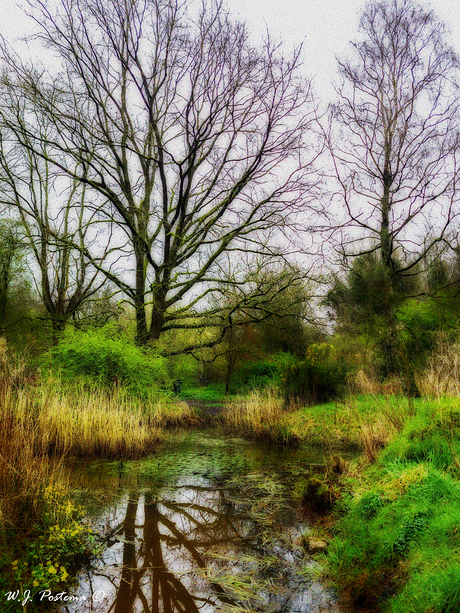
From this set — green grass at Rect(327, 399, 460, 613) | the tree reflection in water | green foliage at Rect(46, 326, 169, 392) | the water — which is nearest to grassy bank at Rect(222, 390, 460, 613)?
green grass at Rect(327, 399, 460, 613)

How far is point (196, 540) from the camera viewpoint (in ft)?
14.5

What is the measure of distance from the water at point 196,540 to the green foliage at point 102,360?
312 centimetres

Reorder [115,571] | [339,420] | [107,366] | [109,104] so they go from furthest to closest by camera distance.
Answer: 1. [109,104]
2. [107,366]
3. [339,420]
4. [115,571]

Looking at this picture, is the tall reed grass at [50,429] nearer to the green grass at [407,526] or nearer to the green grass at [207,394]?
the green grass at [407,526]

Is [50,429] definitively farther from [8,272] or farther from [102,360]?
[8,272]

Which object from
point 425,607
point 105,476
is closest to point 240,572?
point 425,607

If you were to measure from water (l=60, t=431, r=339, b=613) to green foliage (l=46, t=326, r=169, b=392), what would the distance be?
3.12m

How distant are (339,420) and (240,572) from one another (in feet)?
20.2

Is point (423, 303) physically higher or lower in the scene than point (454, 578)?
higher

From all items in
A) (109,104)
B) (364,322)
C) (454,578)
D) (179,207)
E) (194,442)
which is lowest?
(194,442)

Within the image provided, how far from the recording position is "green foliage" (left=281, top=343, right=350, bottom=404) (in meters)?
11.9

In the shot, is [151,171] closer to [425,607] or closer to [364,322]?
[364,322]

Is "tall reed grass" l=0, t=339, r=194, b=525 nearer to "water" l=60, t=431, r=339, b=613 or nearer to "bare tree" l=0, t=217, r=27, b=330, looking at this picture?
"water" l=60, t=431, r=339, b=613

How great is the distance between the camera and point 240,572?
371cm
